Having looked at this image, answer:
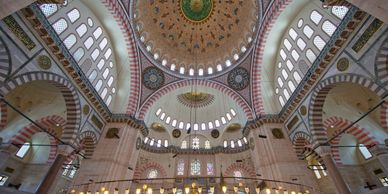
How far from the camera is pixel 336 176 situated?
8359mm

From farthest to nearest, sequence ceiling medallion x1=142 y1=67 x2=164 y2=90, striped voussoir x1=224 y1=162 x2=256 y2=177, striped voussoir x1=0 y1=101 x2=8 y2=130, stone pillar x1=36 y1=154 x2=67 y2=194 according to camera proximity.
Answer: striped voussoir x1=224 y1=162 x2=256 y2=177
ceiling medallion x1=142 y1=67 x2=164 y2=90
striped voussoir x1=0 y1=101 x2=8 y2=130
stone pillar x1=36 y1=154 x2=67 y2=194

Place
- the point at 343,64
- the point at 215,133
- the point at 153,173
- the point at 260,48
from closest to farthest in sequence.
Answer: the point at 343,64
the point at 260,48
the point at 153,173
the point at 215,133

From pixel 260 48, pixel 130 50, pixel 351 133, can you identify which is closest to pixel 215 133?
pixel 260 48

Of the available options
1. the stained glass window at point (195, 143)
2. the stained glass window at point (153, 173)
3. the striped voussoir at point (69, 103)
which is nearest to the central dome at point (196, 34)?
the striped voussoir at point (69, 103)

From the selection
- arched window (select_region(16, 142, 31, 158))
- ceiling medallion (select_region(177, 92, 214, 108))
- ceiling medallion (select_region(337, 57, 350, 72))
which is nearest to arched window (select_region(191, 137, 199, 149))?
ceiling medallion (select_region(177, 92, 214, 108))

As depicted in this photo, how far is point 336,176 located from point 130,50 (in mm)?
14131

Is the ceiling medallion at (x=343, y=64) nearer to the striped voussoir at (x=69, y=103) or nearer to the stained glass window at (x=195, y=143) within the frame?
the striped voussoir at (x=69, y=103)

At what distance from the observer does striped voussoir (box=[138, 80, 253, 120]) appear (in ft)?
47.9

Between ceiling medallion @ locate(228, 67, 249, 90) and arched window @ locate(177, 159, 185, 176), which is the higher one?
ceiling medallion @ locate(228, 67, 249, 90)

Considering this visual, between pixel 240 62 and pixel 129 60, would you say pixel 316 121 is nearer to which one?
pixel 240 62

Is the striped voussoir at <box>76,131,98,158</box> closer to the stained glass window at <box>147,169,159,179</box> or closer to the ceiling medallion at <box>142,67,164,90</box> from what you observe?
the ceiling medallion at <box>142,67,164,90</box>

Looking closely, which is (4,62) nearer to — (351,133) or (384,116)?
(351,133)

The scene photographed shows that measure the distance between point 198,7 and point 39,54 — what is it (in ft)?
42.4

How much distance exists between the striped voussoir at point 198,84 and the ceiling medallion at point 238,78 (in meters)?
0.53
